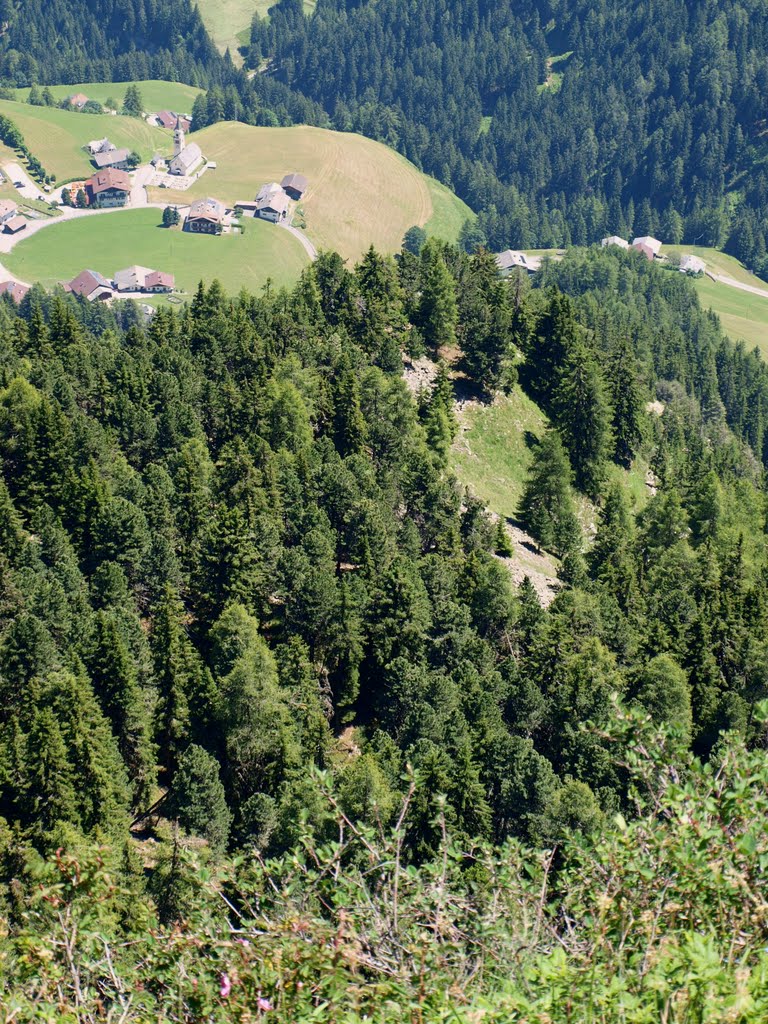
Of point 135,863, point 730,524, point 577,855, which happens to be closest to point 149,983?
Answer: point 577,855

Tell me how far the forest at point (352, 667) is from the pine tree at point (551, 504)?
1.10ft

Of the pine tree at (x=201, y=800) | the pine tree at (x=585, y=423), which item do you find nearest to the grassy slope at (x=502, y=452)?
the pine tree at (x=585, y=423)

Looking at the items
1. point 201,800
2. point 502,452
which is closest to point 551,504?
point 502,452

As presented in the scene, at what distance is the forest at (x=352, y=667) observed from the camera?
20531 mm

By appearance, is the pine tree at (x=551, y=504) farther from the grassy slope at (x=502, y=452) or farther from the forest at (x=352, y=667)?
the grassy slope at (x=502, y=452)

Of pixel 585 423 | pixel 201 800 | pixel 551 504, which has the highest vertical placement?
pixel 201 800

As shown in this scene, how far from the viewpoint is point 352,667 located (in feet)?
270

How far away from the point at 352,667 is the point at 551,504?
136 feet

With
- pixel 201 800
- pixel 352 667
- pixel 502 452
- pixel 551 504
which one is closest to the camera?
pixel 201 800

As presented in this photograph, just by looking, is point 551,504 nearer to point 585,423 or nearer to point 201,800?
point 585,423

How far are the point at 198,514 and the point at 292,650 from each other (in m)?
18.2

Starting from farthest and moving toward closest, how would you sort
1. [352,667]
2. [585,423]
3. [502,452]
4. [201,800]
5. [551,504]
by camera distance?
1. [585,423]
2. [502,452]
3. [551,504]
4. [352,667]
5. [201,800]

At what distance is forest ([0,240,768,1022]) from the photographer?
20531mm

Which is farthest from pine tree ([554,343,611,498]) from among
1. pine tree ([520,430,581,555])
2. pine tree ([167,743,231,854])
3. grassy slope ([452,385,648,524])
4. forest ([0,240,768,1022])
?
pine tree ([167,743,231,854])
